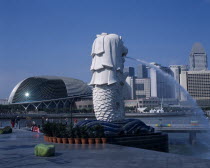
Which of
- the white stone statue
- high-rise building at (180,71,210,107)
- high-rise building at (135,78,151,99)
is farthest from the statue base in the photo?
high-rise building at (135,78,151,99)

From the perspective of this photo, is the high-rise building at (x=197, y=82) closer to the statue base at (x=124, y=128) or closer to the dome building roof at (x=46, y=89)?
the dome building roof at (x=46, y=89)

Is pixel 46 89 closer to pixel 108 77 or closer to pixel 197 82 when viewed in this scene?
pixel 197 82

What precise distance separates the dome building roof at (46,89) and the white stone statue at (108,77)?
9060 centimetres

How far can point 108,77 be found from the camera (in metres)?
22.9

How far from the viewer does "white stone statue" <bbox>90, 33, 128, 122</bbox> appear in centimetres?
2269

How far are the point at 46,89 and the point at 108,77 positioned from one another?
95.1 m

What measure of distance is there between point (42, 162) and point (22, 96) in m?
103

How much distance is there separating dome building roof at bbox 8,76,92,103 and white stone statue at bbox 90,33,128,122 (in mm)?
90600

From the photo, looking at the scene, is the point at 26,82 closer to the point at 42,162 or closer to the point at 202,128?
the point at 202,128

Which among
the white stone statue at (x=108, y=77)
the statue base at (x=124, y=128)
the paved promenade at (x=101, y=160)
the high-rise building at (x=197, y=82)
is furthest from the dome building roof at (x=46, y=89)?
the paved promenade at (x=101, y=160)

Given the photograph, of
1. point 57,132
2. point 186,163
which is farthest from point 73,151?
point 186,163

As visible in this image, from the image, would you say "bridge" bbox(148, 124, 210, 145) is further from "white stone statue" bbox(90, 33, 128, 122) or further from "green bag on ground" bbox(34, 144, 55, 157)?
"green bag on ground" bbox(34, 144, 55, 157)

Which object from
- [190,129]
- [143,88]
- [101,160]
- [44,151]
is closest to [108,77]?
[190,129]

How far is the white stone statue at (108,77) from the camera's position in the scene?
74.4 ft
